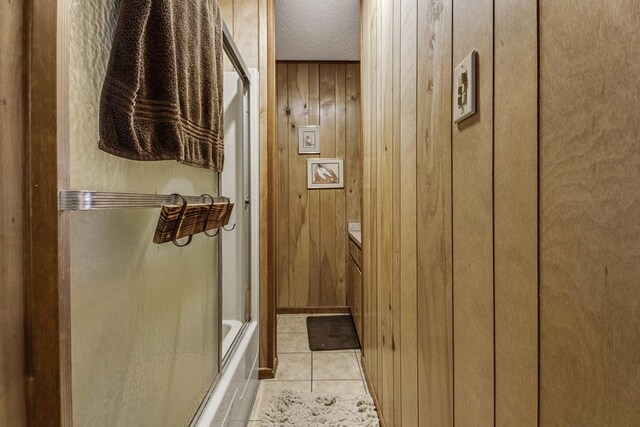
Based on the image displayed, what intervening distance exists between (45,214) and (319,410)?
1.68 m

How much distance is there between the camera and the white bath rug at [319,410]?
1.74 m

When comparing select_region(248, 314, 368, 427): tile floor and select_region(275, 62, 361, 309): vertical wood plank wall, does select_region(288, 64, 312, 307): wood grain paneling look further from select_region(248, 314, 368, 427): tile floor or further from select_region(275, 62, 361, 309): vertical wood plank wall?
select_region(248, 314, 368, 427): tile floor

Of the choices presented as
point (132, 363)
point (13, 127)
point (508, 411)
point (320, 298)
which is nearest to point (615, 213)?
point (508, 411)

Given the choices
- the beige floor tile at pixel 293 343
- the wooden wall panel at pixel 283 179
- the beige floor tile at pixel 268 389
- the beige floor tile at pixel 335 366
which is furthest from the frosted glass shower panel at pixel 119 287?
the wooden wall panel at pixel 283 179

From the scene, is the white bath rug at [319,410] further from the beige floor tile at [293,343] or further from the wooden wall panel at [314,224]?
the wooden wall panel at [314,224]

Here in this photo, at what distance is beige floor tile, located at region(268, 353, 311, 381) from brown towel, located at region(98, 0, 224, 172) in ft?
5.42

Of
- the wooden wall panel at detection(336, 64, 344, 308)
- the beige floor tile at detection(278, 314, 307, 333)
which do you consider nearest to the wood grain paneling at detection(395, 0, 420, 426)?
the beige floor tile at detection(278, 314, 307, 333)

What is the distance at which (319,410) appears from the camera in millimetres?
1836

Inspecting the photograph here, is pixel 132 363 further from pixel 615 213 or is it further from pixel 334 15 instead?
pixel 334 15

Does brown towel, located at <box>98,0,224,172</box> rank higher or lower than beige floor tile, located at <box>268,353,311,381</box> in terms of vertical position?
higher

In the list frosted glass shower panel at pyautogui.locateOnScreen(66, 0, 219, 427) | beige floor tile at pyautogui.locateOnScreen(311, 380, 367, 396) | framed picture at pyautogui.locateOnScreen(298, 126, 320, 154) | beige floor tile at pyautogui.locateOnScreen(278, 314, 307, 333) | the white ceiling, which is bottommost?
beige floor tile at pyautogui.locateOnScreen(311, 380, 367, 396)

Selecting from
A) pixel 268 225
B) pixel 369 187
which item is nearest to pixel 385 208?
pixel 369 187

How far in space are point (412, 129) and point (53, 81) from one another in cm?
88

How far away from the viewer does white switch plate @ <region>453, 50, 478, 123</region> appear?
678mm
